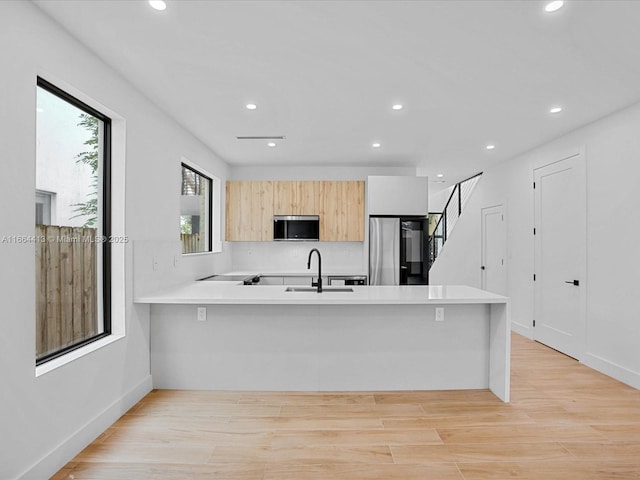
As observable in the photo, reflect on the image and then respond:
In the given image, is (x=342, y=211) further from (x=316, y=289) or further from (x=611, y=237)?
(x=611, y=237)

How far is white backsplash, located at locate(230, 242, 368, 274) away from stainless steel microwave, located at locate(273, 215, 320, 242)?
42 cm

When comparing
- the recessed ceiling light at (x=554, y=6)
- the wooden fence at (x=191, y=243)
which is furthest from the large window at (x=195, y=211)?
the recessed ceiling light at (x=554, y=6)

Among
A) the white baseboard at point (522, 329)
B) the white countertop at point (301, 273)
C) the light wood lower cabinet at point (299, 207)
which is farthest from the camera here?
the light wood lower cabinet at point (299, 207)

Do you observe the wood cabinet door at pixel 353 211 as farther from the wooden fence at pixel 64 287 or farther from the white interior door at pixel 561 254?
the wooden fence at pixel 64 287

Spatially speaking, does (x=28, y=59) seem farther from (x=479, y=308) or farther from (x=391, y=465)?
(x=479, y=308)

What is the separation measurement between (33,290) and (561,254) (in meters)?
4.94

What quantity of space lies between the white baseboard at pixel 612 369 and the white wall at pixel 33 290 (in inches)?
167

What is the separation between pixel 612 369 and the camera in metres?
3.47

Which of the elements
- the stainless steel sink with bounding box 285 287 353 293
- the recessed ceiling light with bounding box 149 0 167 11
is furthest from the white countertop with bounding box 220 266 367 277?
the recessed ceiling light with bounding box 149 0 167 11

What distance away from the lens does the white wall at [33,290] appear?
1.73 m

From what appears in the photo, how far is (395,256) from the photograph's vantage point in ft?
17.2

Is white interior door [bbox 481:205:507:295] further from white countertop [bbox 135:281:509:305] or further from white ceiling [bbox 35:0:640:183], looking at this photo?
white countertop [bbox 135:281:509:305]

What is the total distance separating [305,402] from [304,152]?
3.27m

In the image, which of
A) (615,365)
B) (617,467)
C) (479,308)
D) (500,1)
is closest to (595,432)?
(617,467)
